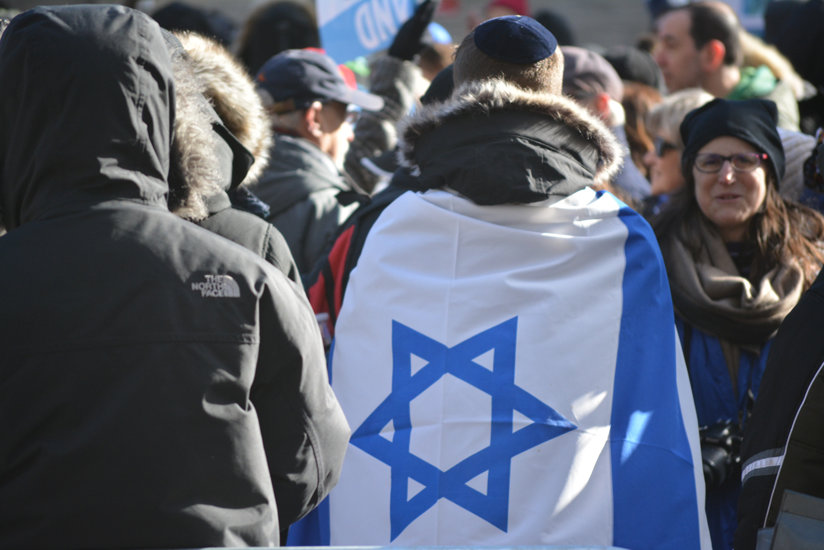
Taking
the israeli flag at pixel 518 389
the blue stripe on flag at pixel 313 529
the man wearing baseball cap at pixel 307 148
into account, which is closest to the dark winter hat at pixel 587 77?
the man wearing baseball cap at pixel 307 148

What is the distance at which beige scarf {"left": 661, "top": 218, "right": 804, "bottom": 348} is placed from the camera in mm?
3416

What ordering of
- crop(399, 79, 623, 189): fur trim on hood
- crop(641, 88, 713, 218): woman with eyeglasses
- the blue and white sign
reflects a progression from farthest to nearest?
the blue and white sign
crop(641, 88, 713, 218): woman with eyeglasses
crop(399, 79, 623, 189): fur trim on hood

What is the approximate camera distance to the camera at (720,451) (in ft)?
10.4

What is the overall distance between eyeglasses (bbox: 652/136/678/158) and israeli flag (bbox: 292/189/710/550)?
191 centimetres

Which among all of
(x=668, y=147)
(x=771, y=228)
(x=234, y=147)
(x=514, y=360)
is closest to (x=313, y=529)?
(x=514, y=360)

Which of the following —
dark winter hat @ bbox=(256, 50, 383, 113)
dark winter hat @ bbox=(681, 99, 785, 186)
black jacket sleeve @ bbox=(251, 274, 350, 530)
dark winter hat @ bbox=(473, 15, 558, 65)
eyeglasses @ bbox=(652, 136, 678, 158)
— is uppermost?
dark winter hat @ bbox=(473, 15, 558, 65)

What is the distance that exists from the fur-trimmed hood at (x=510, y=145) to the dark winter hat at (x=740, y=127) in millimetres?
1143

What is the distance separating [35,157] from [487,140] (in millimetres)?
1156

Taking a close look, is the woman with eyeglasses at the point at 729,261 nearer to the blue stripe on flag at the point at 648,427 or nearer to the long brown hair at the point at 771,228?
the long brown hair at the point at 771,228

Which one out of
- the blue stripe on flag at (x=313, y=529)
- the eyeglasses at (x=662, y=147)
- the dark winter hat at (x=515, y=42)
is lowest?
the blue stripe on flag at (x=313, y=529)

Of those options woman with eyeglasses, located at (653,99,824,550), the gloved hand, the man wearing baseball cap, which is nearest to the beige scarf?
woman with eyeglasses, located at (653,99,824,550)

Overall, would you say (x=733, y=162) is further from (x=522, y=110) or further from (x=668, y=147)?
(x=522, y=110)

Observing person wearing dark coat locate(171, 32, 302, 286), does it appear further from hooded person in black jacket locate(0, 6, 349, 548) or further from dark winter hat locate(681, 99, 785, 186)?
dark winter hat locate(681, 99, 785, 186)

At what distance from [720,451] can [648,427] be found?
0.74m
